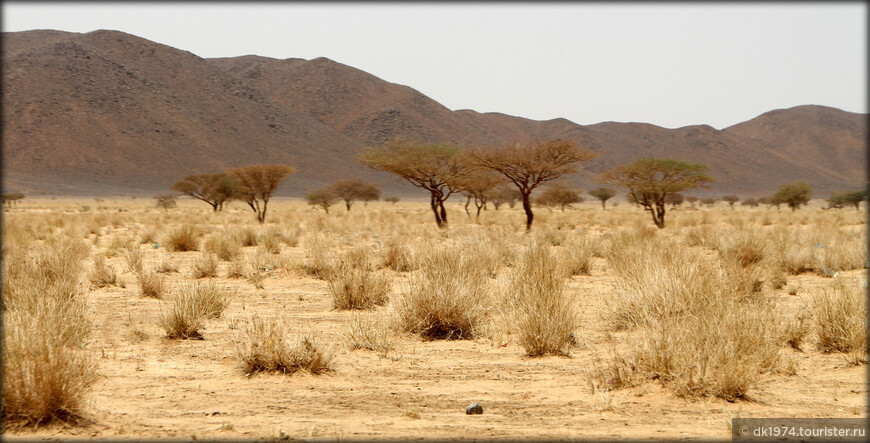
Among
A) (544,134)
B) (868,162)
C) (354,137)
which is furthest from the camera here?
(544,134)

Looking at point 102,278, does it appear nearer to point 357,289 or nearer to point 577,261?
point 357,289

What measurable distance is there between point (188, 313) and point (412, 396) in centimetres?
357

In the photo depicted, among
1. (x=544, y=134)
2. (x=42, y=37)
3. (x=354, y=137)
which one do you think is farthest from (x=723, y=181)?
(x=42, y=37)

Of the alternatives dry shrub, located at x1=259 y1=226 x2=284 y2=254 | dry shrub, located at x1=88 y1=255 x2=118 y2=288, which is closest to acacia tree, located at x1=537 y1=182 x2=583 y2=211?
dry shrub, located at x1=259 y1=226 x2=284 y2=254

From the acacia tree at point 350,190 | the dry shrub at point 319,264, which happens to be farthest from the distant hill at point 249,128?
the dry shrub at point 319,264

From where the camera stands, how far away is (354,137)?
12338 cm

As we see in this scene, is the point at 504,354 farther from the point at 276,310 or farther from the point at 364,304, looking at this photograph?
the point at 276,310

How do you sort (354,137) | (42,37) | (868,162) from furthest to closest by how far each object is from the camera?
(354,137), (42,37), (868,162)

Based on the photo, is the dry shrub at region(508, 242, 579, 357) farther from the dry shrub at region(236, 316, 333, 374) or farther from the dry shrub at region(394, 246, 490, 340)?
the dry shrub at region(236, 316, 333, 374)

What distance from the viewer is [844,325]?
21.4 ft

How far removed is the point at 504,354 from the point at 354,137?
4700 inches

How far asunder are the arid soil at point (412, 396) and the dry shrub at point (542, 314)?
0.18 meters

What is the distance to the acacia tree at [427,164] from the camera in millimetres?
30688

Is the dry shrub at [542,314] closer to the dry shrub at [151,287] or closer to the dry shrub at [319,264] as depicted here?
the dry shrub at [319,264]
